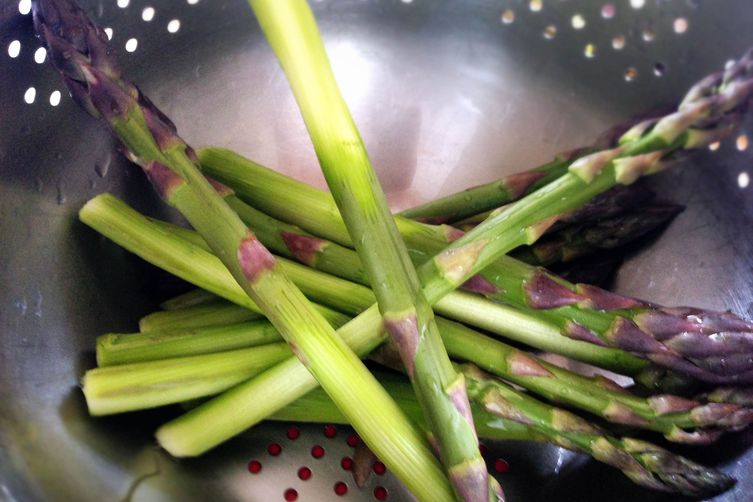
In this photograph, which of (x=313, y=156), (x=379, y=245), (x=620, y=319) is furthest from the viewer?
(x=313, y=156)

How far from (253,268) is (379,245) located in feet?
0.53

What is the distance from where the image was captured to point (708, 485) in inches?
36.9

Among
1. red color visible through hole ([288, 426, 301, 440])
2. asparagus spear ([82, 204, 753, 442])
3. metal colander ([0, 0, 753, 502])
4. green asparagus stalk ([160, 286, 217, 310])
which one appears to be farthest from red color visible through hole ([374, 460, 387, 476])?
green asparagus stalk ([160, 286, 217, 310])

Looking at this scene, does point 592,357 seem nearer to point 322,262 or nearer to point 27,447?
point 322,262

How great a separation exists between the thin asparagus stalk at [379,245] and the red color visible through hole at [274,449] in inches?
15.0

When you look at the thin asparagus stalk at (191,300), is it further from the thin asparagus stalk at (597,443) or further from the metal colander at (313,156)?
the thin asparagus stalk at (597,443)

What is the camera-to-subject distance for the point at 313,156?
134 centimetres

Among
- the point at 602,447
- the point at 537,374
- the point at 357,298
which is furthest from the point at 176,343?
the point at 602,447

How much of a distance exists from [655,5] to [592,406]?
0.76 meters

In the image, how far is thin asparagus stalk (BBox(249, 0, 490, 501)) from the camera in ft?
2.62

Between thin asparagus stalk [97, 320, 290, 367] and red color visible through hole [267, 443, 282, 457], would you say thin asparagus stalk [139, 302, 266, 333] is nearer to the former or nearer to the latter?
thin asparagus stalk [97, 320, 290, 367]

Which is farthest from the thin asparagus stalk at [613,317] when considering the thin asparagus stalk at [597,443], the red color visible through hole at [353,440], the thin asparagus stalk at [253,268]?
the red color visible through hole at [353,440]

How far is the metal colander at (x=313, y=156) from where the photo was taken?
3.29ft

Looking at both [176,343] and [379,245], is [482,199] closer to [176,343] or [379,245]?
[379,245]
